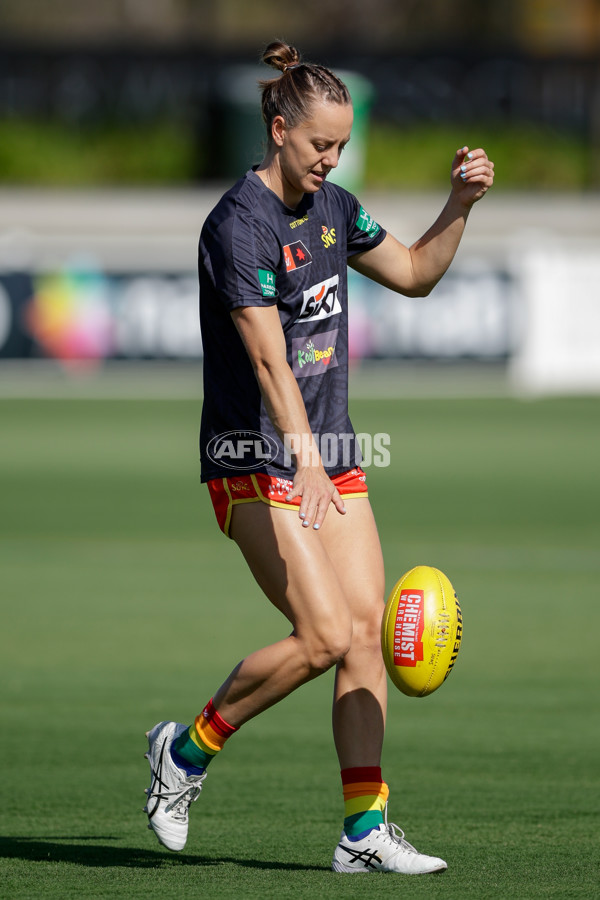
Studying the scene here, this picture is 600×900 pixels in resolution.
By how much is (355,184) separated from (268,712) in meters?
26.4

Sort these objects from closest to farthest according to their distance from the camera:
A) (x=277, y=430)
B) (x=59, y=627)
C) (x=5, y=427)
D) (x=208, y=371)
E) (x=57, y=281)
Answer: (x=277, y=430) < (x=208, y=371) < (x=59, y=627) < (x=5, y=427) < (x=57, y=281)

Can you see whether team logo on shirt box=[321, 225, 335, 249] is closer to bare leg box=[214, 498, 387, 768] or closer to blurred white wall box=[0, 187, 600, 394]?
bare leg box=[214, 498, 387, 768]

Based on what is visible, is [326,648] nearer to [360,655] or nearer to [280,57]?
[360,655]

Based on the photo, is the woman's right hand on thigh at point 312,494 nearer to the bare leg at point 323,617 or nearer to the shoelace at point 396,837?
the bare leg at point 323,617

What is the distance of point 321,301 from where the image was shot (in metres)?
5.01

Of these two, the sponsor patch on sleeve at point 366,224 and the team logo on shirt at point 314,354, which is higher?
the sponsor patch on sleeve at point 366,224

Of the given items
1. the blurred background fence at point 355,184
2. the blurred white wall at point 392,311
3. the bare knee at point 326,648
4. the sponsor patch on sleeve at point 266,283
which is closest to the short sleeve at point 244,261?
the sponsor patch on sleeve at point 266,283

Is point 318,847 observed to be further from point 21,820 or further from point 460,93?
point 460,93

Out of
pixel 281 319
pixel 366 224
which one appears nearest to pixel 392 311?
pixel 366 224

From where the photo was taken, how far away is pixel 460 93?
3638 cm

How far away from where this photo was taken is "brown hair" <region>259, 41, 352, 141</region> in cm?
477

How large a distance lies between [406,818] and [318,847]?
48 cm

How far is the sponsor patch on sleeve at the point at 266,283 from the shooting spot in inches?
186

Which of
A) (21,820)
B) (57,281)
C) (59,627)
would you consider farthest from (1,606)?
(57,281)
